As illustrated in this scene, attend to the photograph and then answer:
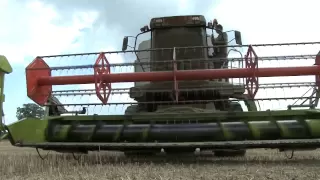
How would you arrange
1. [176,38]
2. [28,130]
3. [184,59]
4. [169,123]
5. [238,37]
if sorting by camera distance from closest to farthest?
1. [28,130]
2. [169,123]
3. [184,59]
4. [238,37]
5. [176,38]

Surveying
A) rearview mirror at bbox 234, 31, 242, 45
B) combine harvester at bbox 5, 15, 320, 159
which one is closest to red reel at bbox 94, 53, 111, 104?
combine harvester at bbox 5, 15, 320, 159

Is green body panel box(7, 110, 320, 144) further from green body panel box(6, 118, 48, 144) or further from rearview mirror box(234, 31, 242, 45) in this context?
rearview mirror box(234, 31, 242, 45)

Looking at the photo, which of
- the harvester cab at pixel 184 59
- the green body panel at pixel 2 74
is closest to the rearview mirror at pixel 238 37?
the harvester cab at pixel 184 59

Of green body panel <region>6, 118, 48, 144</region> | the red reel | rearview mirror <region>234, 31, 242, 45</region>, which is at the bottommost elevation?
Result: green body panel <region>6, 118, 48, 144</region>

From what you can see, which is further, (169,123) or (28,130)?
(169,123)

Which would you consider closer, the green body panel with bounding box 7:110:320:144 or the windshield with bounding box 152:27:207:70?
the green body panel with bounding box 7:110:320:144

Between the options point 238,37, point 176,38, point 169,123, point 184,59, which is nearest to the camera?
point 169,123

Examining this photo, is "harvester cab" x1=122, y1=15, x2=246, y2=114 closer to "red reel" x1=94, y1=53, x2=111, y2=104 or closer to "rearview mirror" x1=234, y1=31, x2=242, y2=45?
"rearview mirror" x1=234, y1=31, x2=242, y2=45

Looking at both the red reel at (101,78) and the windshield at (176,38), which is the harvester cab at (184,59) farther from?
the red reel at (101,78)

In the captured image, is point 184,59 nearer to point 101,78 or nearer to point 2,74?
point 101,78

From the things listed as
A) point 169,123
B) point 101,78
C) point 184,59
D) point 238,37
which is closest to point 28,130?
point 101,78

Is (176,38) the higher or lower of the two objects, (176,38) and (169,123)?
the higher

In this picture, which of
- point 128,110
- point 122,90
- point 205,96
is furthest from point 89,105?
point 205,96

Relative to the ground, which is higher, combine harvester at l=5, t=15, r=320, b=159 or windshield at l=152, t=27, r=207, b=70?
windshield at l=152, t=27, r=207, b=70
